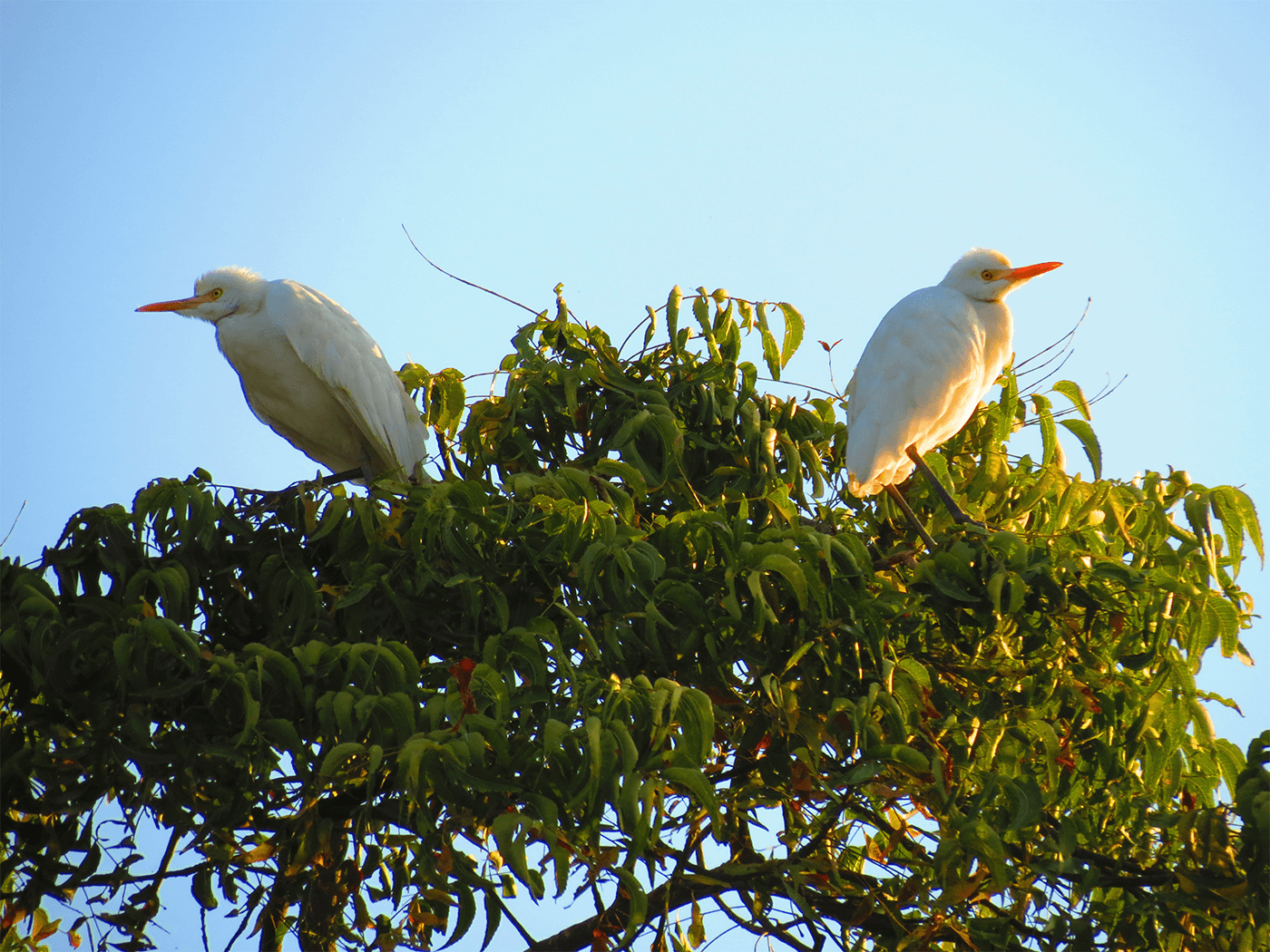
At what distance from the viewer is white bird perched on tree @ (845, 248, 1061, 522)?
3176 mm

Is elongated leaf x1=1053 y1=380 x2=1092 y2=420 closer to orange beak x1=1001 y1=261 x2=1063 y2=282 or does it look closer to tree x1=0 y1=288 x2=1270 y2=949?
tree x1=0 y1=288 x2=1270 y2=949

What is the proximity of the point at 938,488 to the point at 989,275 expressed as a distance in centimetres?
125

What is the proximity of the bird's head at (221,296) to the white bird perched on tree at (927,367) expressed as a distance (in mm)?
2159

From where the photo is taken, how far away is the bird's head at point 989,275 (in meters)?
3.91

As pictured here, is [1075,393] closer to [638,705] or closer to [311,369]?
[638,705]

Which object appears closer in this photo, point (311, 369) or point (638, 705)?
point (638, 705)

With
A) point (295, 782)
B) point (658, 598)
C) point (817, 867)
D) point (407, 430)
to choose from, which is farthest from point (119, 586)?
point (407, 430)

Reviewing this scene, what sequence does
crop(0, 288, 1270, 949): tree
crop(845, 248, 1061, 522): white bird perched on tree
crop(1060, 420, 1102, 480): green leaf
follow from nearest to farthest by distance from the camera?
crop(0, 288, 1270, 949): tree → crop(1060, 420, 1102, 480): green leaf → crop(845, 248, 1061, 522): white bird perched on tree

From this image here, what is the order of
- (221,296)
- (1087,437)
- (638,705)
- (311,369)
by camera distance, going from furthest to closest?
(221,296)
(311,369)
(1087,437)
(638,705)

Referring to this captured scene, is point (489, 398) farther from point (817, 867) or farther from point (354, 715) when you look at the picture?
point (817, 867)

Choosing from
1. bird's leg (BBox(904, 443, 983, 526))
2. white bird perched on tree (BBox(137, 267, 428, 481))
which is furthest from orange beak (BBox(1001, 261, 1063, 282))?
white bird perched on tree (BBox(137, 267, 428, 481))

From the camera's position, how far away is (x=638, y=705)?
65.7 inches

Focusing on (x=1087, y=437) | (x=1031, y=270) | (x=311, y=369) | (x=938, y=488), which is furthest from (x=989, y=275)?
(x=311, y=369)

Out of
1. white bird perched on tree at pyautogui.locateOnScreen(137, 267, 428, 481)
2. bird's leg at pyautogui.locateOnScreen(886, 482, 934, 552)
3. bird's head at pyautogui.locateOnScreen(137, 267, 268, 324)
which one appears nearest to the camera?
bird's leg at pyautogui.locateOnScreen(886, 482, 934, 552)
